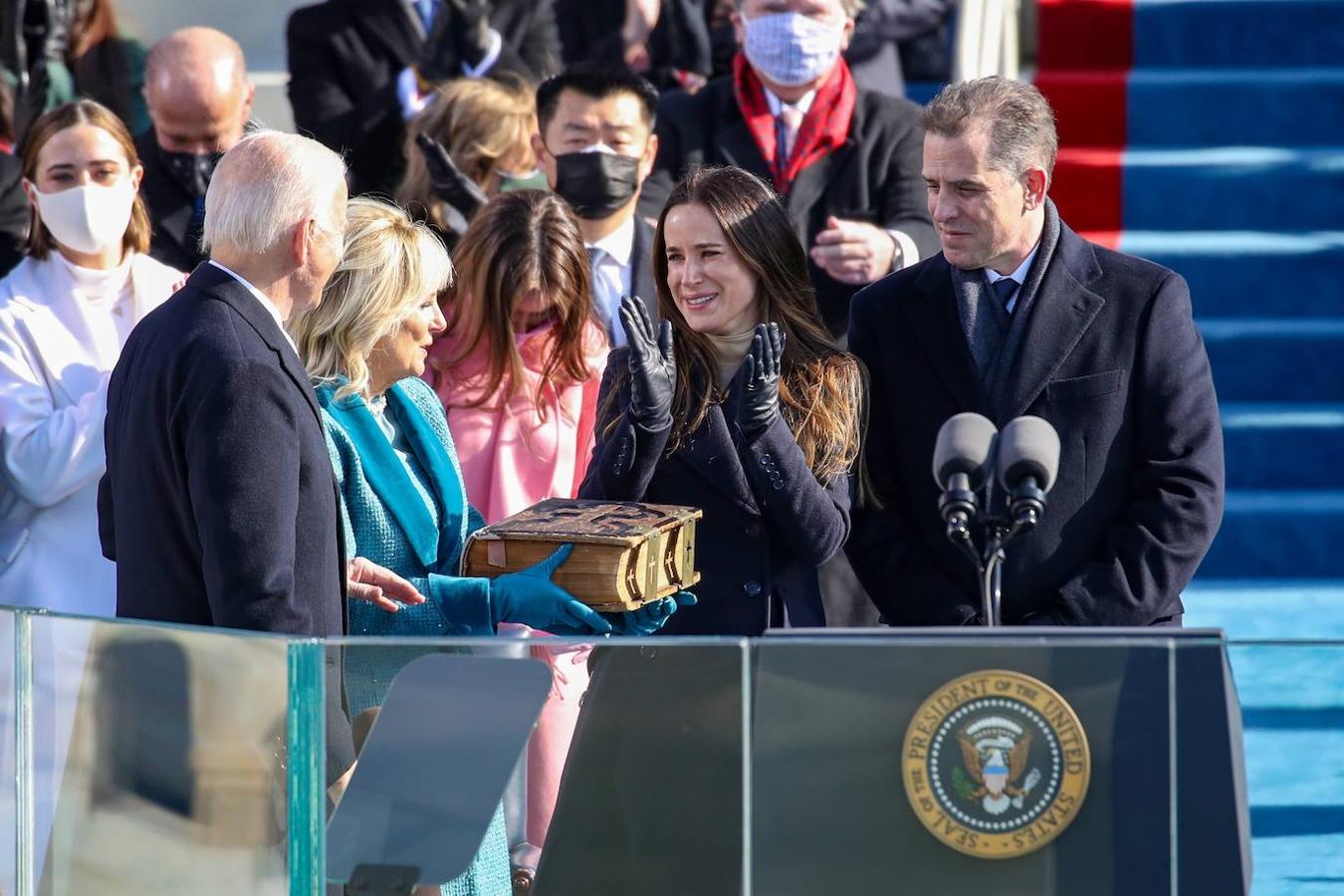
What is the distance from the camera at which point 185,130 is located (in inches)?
234

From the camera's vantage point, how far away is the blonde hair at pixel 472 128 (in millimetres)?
5844

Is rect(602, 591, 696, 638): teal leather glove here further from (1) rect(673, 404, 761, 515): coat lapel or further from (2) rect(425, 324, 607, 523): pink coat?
(2) rect(425, 324, 607, 523): pink coat

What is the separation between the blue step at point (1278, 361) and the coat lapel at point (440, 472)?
12.6ft

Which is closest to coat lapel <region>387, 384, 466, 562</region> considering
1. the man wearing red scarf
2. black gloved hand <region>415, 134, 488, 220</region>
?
black gloved hand <region>415, 134, 488, 220</region>

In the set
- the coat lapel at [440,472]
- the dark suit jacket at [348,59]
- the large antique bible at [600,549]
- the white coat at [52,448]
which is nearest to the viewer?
the large antique bible at [600,549]

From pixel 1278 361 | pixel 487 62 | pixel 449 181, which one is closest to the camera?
pixel 449 181

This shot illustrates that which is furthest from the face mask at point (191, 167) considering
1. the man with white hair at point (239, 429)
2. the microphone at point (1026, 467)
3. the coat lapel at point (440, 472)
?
the microphone at point (1026, 467)

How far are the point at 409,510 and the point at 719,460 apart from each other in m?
0.62

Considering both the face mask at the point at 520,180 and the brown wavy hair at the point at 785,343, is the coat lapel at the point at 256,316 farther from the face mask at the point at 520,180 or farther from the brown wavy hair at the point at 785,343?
the face mask at the point at 520,180

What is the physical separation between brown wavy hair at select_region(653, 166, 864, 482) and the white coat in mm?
1439

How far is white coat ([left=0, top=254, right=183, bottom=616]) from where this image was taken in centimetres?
468

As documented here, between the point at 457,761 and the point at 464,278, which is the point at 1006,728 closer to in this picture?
the point at 457,761

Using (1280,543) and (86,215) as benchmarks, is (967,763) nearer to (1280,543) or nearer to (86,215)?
(86,215)

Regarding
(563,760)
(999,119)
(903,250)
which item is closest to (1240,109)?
(903,250)
